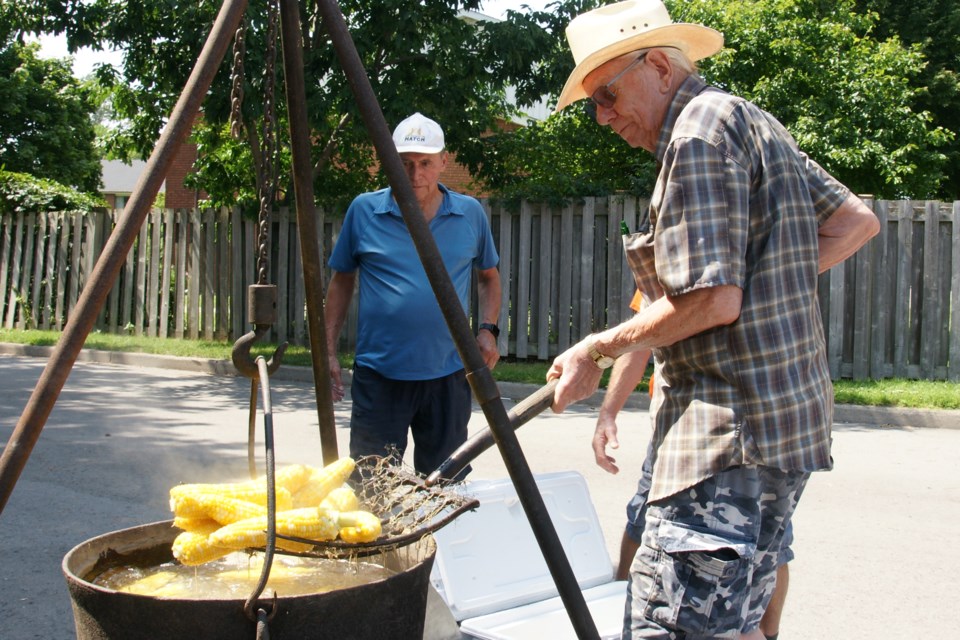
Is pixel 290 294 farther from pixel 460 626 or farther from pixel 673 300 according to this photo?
pixel 673 300

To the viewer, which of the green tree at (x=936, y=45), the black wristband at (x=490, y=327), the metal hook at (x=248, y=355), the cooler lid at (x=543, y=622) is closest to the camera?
the metal hook at (x=248, y=355)

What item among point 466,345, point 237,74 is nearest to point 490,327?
point 466,345

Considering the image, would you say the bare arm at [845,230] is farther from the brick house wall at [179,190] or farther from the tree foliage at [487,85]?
the brick house wall at [179,190]

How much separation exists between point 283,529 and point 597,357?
2.83ft

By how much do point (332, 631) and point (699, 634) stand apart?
0.83 meters

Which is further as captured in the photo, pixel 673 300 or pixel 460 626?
pixel 460 626

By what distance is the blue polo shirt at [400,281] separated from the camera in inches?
165

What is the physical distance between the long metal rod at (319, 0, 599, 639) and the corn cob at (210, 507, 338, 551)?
53 centimetres

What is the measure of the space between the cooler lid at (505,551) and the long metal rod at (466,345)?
4.47ft

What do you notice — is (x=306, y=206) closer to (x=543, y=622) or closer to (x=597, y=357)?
Result: (x=597, y=357)

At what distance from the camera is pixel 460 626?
375cm

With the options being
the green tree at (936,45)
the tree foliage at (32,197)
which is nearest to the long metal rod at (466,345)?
the tree foliage at (32,197)

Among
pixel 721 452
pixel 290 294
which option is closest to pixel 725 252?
pixel 721 452

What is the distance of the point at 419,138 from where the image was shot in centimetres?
413
